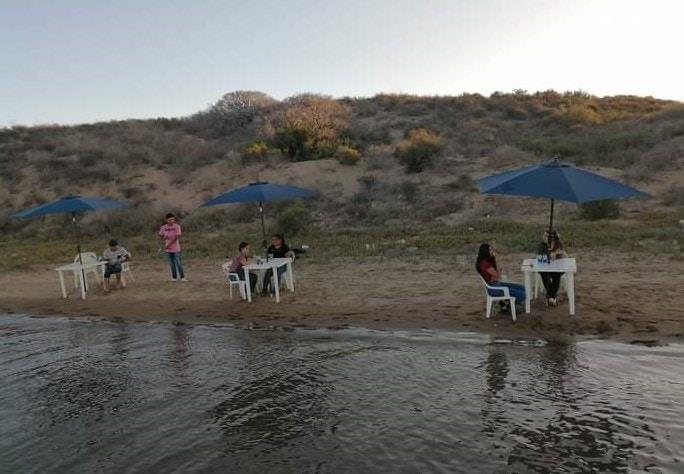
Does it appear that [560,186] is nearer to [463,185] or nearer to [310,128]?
[463,185]

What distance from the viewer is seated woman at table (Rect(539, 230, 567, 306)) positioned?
9180 millimetres

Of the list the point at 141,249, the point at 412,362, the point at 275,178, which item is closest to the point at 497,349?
the point at 412,362

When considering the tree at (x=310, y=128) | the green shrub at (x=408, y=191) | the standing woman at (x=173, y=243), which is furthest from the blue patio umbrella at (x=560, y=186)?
the tree at (x=310, y=128)

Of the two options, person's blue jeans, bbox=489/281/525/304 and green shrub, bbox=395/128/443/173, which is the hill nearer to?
green shrub, bbox=395/128/443/173

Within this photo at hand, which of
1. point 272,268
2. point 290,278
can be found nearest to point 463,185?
point 290,278

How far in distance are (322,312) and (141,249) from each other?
423 inches

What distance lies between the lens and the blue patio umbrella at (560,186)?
8.20 m

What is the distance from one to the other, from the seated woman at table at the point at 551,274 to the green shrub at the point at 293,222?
11.9 meters

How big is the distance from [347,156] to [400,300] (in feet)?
59.9

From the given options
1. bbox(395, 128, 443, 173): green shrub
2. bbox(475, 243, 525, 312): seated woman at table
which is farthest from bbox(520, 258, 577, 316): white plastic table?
bbox(395, 128, 443, 173): green shrub

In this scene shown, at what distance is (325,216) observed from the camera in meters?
22.8

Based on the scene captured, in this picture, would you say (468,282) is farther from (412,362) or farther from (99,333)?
(99,333)

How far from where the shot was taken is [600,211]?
18172mm

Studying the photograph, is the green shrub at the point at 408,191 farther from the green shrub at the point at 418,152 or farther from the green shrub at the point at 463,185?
the green shrub at the point at 418,152
